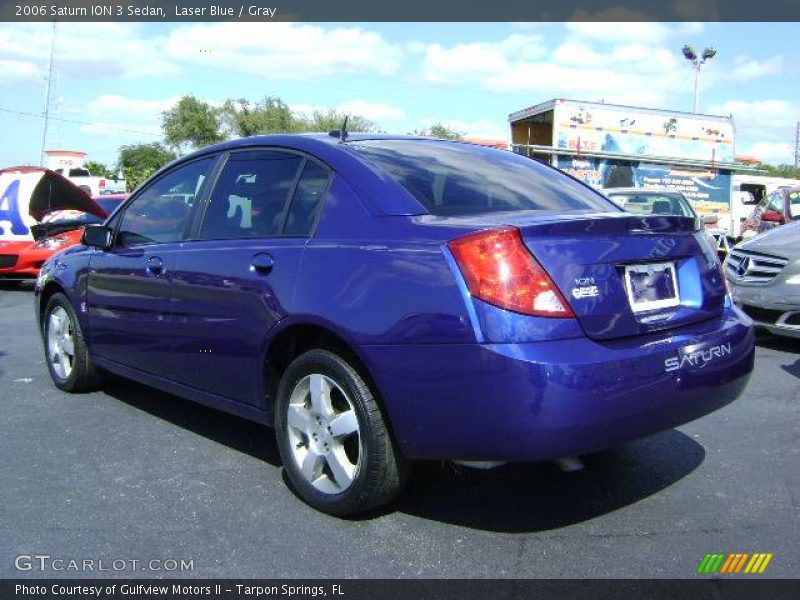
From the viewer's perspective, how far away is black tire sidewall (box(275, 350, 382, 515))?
317 cm

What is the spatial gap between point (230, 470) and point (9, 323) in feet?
19.7

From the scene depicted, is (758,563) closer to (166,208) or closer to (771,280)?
(166,208)

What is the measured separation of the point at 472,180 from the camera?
3709mm

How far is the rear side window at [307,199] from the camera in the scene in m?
3.59

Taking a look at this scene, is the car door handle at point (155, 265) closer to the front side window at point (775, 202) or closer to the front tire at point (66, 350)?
the front tire at point (66, 350)

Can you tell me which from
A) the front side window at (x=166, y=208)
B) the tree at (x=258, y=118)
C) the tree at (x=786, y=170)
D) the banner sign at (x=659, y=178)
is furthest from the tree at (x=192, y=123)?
the front side window at (x=166, y=208)

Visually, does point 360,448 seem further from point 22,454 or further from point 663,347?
point 22,454

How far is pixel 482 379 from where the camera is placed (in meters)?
2.80

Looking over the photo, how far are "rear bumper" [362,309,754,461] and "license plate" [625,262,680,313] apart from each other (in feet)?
0.45

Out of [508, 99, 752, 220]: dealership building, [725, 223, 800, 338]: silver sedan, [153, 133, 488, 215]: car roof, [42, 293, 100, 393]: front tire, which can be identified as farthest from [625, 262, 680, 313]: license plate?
[508, 99, 752, 220]: dealership building

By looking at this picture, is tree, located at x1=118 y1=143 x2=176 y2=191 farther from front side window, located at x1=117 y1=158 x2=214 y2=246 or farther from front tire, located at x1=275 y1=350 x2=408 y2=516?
front tire, located at x1=275 y1=350 x2=408 y2=516

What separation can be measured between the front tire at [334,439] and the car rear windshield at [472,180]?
2.67 ft

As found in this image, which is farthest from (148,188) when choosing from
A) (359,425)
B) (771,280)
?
(771,280)

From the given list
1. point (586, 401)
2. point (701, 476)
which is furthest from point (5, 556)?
point (701, 476)
